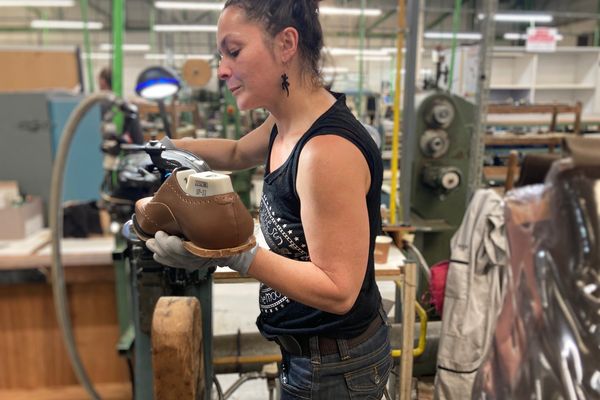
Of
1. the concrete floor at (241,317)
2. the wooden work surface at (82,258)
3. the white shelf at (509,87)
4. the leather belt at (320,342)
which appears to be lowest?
the concrete floor at (241,317)

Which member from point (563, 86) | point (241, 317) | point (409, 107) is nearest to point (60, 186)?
point (409, 107)

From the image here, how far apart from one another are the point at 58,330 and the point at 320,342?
5.11 ft

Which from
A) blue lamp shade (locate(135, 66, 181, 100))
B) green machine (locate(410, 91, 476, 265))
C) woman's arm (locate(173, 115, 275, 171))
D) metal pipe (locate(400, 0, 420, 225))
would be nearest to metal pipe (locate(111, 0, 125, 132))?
blue lamp shade (locate(135, 66, 181, 100))

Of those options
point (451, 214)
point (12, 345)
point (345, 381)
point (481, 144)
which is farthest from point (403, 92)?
point (12, 345)

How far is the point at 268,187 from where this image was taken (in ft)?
3.29

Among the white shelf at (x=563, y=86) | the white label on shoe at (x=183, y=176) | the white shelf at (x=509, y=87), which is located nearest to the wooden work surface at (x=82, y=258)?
the white label on shoe at (x=183, y=176)

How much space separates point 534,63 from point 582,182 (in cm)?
751

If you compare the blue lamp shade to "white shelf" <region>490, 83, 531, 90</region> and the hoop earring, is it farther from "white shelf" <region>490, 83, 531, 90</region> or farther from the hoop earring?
"white shelf" <region>490, 83, 531, 90</region>

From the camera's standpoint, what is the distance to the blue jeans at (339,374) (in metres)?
1.00

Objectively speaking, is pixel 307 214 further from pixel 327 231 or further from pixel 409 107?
pixel 409 107

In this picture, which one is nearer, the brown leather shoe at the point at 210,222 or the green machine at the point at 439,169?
the brown leather shoe at the point at 210,222

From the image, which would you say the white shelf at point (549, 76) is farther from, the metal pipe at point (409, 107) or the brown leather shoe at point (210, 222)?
the brown leather shoe at point (210, 222)

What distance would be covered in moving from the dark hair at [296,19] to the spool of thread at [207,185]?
0.31 meters

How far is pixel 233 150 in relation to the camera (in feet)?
4.25
